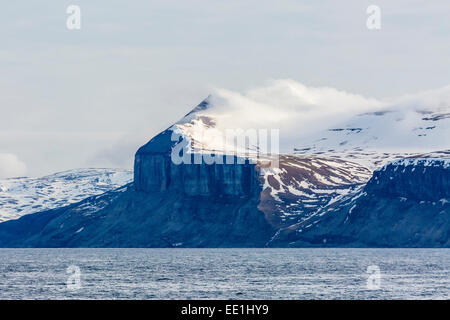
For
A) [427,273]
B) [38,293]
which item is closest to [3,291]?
[38,293]

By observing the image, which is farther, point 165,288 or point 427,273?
point 427,273

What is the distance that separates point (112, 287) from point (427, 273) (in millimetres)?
66162

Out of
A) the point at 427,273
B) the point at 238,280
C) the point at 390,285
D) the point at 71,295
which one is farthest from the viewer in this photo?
the point at 427,273

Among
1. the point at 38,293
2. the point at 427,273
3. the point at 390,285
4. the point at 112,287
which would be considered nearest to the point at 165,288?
the point at 112,287

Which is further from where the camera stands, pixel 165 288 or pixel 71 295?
pixel 165 288
